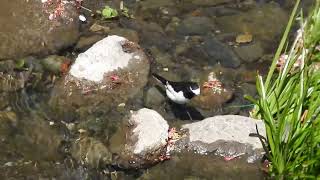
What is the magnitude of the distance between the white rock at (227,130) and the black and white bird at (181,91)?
39 centimetres

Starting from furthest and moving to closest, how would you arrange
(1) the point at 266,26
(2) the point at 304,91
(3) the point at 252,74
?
(1) the point at 266,26 → (3) the point at 252,74 → (2) the point at 304,91

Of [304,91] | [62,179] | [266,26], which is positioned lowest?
[62,179]

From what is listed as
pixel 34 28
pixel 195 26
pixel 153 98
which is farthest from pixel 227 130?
pixel 34 28

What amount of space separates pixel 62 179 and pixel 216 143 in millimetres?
1880

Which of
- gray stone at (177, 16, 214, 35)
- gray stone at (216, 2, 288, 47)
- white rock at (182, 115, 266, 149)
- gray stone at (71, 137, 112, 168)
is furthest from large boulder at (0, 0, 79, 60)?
white rock at (182, 115, 266, 149)

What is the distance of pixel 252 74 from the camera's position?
8.23m

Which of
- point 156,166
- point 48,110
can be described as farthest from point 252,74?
point 48,110

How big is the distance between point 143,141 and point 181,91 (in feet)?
2.77

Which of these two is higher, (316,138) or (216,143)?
(316,138)

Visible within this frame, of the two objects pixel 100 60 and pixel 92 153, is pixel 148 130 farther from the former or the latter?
pixel 100 60

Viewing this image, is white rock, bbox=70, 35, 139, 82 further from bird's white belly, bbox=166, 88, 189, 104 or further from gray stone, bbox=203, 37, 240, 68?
gray stone, bbox=203, 37, 240, 68

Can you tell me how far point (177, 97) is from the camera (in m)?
7.24

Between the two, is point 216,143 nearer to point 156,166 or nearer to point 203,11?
point 156,166

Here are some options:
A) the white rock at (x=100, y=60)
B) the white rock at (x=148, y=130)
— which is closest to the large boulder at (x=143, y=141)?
the white rock at (x=148, y=130)
